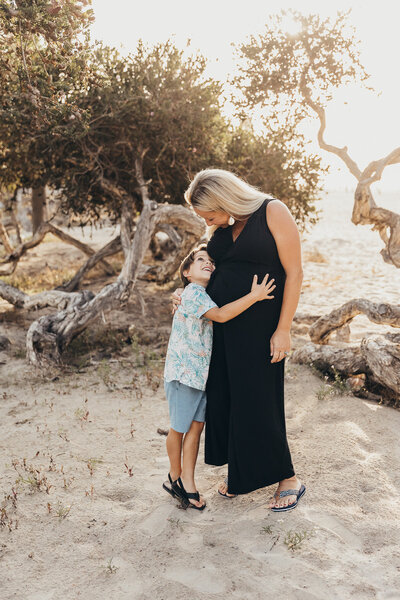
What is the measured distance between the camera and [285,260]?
3.27 m

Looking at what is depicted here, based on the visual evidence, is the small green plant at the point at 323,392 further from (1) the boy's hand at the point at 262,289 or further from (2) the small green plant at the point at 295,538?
(1) the boy's hand at the point at 262,289

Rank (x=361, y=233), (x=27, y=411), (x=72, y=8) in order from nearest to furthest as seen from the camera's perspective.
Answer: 1. (x=72, y=8)
2. (x=27, y=411)
3. (x=361, y=233)

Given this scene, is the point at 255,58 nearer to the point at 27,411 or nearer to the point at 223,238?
the point at 223,238

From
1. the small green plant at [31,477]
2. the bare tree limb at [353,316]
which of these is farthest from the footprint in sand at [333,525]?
the bare tree limb at [353,316]

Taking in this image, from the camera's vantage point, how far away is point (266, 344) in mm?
3398

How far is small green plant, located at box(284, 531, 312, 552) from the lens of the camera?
121 inches

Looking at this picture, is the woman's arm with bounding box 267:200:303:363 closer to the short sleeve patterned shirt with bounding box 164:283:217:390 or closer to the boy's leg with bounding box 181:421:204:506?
the short sleeve patterned shirt with bounding box 164:283:217:390

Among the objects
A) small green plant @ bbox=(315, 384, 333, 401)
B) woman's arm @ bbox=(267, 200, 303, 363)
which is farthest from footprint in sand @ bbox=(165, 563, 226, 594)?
small green plant @ bbox=(315, 384, 333, 401)

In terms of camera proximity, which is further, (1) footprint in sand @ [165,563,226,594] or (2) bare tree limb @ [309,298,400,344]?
(2) bare tree limb @ [309,298,400,344]

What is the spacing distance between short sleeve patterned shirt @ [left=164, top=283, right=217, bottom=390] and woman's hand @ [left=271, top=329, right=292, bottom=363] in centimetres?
42

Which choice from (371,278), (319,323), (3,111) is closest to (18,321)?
(3,111)

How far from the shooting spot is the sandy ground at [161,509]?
2.88 m

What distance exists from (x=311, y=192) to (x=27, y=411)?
22.0 ft

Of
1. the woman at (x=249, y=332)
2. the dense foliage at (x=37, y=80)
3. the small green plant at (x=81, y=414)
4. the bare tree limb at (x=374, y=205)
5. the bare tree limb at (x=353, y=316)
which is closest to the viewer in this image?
the woman at (x=249, y=332)
